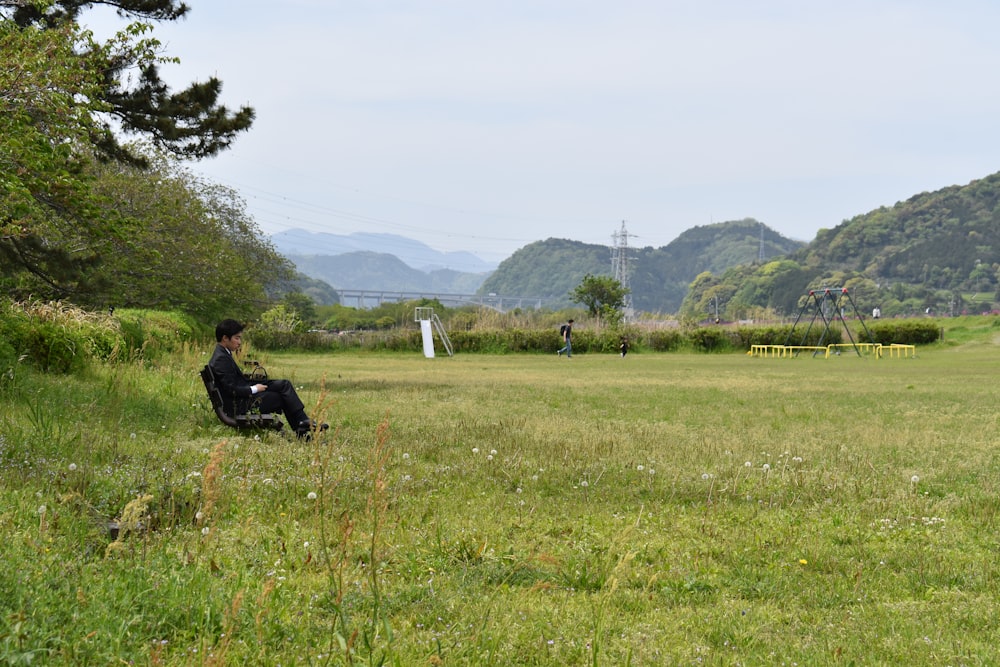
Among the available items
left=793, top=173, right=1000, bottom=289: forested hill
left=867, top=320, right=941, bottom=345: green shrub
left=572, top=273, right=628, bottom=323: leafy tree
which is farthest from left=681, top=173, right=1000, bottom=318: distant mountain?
left=867, top=320, right=941, bottom=345: green shrub

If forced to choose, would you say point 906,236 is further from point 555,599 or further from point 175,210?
point 555,599

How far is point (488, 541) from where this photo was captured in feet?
16.4

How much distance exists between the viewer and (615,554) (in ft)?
15.8

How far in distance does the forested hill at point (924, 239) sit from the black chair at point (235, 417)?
14831 centimetres

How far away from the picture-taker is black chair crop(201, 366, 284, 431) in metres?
8.63

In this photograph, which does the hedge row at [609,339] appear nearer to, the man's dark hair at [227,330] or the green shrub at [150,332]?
the green shrub at [150,332]

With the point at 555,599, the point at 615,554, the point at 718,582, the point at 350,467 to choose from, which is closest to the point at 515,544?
the point at 615,554

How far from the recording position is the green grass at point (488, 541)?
3.26 metres

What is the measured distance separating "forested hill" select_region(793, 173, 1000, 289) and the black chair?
148 metres

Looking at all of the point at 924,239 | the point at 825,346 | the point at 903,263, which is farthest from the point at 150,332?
the point at 924,239

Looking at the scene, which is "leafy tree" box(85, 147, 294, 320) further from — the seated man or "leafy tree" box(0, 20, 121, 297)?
the seated man

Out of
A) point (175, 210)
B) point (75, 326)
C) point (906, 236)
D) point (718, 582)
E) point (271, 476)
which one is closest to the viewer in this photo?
point (718, 582)

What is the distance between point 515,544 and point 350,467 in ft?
7.43

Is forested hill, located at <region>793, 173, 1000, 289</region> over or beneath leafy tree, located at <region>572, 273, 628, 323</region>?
over
